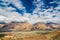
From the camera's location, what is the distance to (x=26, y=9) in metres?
5.57

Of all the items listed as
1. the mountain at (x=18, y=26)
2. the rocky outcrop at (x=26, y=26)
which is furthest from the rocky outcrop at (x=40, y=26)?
the mountain at (x=18, y=26)

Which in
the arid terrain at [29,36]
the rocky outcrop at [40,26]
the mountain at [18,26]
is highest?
the mountain at [18,26]

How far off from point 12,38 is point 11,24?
1.44 ft

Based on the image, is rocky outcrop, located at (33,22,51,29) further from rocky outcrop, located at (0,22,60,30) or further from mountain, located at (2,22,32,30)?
mountain, located at (2,22,32,30)

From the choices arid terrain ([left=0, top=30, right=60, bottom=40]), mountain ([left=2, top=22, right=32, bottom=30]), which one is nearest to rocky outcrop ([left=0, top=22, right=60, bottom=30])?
mountain ([left=2, top=22, right=32, bottom=30])

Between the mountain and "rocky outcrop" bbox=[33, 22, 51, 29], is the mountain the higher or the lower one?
the higher one

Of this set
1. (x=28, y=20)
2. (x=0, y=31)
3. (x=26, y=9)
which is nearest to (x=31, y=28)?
(x=28, y=20)

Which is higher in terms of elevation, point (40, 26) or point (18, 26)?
point (18, 26)

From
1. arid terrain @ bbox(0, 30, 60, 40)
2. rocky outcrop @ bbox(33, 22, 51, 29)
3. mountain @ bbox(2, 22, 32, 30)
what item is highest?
mountain @ bbox(2, 22, 32, 30)

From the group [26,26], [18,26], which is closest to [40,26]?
[26,26]

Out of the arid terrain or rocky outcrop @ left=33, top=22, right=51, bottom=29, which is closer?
the arid terrain

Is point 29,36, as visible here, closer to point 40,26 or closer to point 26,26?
point 26,26

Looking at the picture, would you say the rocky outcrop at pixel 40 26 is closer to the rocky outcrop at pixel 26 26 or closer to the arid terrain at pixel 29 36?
the rocky outcrop at pixel 26 26

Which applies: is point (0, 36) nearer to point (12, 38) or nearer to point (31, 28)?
point (12, 38)
